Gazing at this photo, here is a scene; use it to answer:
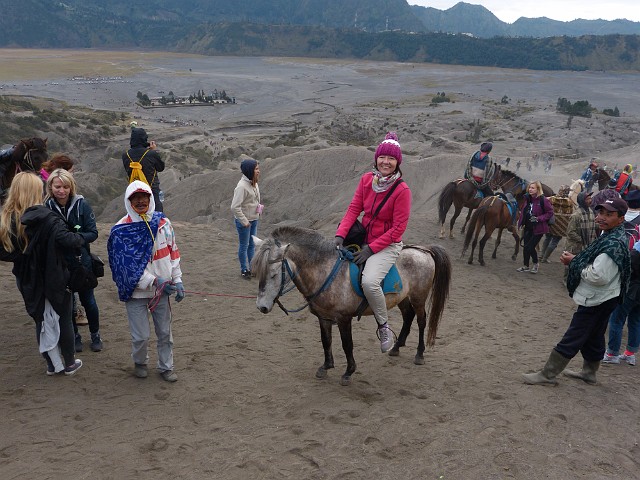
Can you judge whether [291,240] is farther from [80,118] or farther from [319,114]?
[319,114]

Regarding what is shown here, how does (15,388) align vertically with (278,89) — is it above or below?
below

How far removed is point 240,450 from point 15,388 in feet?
8.23

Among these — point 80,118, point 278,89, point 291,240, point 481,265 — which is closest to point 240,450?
point 291,240

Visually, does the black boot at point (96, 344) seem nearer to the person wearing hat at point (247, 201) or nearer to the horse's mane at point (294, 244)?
the horse's mane at point (294, 244)

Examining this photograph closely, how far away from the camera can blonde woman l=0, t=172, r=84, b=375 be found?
452cm

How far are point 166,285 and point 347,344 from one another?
201 centimetres

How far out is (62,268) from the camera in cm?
465

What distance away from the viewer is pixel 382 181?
5.00m

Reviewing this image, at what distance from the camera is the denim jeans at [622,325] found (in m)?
5.67

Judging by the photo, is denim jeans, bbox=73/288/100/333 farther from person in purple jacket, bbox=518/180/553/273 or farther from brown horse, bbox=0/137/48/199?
person in purple jacket, bbox=518/180/553/273

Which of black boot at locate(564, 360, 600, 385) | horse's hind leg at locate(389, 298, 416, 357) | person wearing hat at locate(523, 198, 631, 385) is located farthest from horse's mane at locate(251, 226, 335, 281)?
black boot at locate(564, 360, 600, 385)

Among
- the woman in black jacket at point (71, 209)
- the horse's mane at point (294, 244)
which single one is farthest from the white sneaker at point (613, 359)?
the woman in black jacket at point (71, 209)

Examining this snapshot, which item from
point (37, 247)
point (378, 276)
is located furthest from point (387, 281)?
point (37, 247)

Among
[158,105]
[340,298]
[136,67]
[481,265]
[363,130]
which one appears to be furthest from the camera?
[136,67]
